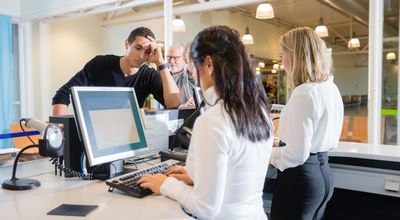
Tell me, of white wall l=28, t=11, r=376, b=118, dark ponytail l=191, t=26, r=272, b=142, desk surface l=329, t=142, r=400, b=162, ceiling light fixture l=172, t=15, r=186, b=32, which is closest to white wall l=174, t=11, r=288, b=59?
white wall l=28, t=11, r=376, b=118

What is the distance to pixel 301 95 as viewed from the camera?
1.69m

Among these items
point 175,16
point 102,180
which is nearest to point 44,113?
point 175,16

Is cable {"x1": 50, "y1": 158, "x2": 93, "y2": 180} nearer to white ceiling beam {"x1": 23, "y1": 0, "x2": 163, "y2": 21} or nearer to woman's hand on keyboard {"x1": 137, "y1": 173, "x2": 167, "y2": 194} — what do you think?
woman's hand on keyboard {"x1": 137, "y1": 173, "x2": 167, "y2": 194}

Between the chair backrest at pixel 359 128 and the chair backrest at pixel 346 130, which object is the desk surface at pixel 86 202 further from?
the chair backrest at pixel 346 130

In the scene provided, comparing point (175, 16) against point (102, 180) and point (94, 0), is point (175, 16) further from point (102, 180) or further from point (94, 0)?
point (102, 180)

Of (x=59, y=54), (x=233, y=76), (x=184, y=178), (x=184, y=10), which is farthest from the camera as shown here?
(x=59, y=54)

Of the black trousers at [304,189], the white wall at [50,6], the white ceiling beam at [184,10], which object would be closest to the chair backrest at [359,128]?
the white ceiling beam at [184,10]

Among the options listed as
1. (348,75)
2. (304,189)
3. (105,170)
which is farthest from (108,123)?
(348,75)

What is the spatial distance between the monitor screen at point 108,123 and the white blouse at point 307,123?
0.67 m

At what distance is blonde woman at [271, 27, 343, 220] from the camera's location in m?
1.68

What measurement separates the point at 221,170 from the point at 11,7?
542 cm

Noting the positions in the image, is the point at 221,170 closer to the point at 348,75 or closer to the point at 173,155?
the point at 173,155

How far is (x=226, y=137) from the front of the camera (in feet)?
3.34

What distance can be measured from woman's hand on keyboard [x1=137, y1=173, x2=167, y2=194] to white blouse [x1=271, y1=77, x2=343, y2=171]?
0.66 meters
